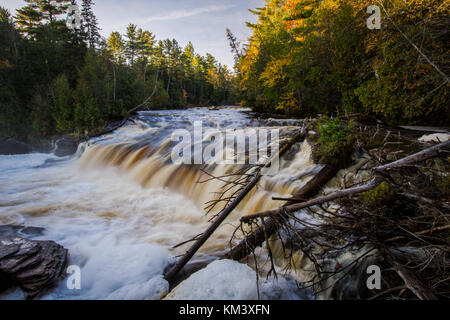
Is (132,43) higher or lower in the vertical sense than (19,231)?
higher

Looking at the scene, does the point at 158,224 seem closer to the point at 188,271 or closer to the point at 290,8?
the point at 188,271

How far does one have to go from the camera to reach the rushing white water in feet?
8.93

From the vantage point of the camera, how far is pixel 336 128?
4535 mm

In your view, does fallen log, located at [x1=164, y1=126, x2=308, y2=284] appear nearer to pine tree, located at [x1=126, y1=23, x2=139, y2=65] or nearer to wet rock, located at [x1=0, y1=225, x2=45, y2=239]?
wet rock, located at [x1=0, y1=225, x2=45, y2=239]

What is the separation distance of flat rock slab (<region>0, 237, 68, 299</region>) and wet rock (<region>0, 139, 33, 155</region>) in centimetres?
1439

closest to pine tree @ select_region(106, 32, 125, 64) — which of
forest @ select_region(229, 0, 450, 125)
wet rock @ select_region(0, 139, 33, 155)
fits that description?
wet rock @ select_region(0, 139, 33, 155)

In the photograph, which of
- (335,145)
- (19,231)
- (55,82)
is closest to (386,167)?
(335,145)

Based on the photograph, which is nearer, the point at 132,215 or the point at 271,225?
the point at 271,225

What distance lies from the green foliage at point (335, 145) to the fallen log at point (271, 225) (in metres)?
0.28

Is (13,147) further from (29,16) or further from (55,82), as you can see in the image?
(29,16)

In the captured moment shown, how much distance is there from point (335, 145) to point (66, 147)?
14010 mm

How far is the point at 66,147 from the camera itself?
11.8m

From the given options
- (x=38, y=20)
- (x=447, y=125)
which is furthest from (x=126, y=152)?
(x=38, y=20)
